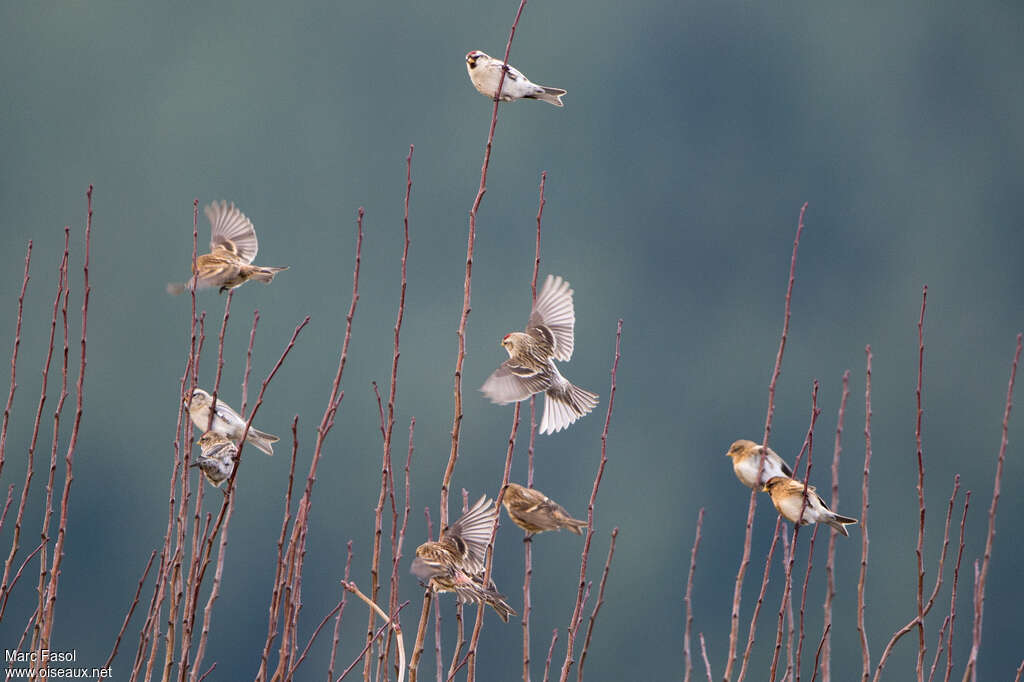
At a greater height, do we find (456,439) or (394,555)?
(456,439)

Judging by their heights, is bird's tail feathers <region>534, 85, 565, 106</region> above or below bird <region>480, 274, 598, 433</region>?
above

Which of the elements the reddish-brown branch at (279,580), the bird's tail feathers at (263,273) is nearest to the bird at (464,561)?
the reddish-brown branch at (279,580)

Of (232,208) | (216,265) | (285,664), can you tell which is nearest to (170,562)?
(285,664)

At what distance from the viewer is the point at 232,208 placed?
3094 millimetres

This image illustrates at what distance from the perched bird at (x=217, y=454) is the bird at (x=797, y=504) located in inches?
52.7

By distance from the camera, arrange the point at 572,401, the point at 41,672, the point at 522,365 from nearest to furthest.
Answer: the point at 41,672, the point at 522,365, the point at 572,401

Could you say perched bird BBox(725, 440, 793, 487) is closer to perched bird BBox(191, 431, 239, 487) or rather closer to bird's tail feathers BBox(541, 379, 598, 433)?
bird's tail feathers BBox(541, 379, 598, 433)

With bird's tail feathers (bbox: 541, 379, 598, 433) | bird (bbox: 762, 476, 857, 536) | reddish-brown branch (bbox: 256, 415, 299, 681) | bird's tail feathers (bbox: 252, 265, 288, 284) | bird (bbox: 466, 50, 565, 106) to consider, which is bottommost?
reddish-brown branch (bbox: 256, 415, 299, 681)

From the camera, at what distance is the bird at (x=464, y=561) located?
1806 mm

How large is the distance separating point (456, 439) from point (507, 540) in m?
4.68

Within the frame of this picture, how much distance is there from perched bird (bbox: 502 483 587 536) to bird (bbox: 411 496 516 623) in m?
0.25

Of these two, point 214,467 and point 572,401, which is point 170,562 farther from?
point 572,401

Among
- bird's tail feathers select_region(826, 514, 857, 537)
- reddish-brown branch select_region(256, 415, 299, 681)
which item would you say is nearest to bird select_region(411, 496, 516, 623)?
reddish-brown branch select_region(256, 415, 299, 681)

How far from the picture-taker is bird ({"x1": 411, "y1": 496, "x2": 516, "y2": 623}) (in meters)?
1.81
